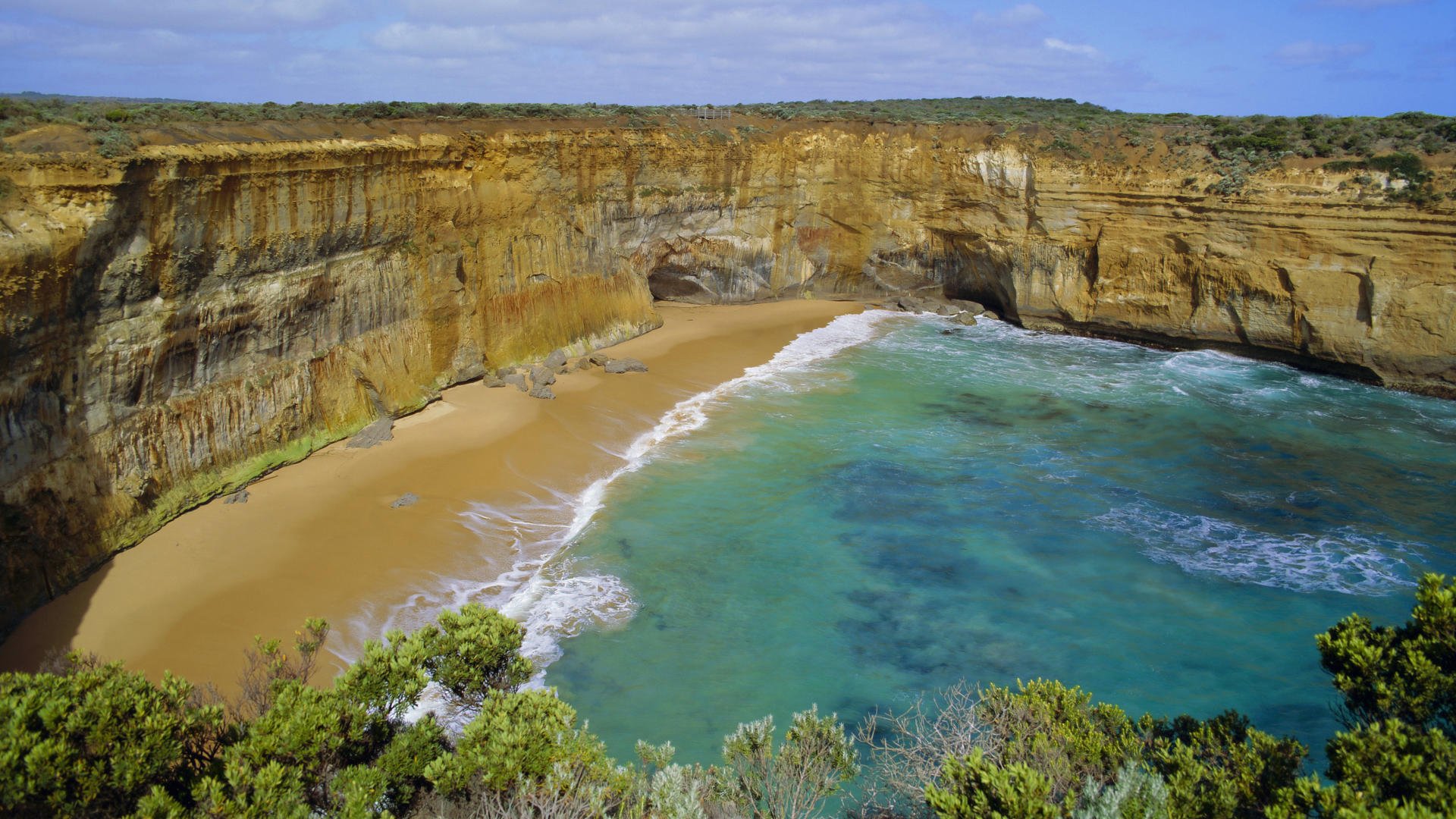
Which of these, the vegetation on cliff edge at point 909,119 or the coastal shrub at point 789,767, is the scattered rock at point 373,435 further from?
the coastal shrub at point 789,767

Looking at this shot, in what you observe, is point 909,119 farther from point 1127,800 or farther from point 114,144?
point 1127,800

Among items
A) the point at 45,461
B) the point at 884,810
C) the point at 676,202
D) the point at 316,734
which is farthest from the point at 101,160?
the point at 676,202

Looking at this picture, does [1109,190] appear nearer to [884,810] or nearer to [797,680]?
[797,680]

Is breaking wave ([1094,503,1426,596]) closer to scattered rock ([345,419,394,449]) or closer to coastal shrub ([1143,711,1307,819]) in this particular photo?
coastal shrub ([1143,711,1307,819])

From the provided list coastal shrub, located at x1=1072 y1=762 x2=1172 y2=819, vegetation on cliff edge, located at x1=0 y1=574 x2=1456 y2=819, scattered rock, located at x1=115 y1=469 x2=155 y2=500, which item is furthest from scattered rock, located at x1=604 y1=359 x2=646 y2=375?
coastal shrub, located at x1=1072 y1=762 x2=1172 y2=819

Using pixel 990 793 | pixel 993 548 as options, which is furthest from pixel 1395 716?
pixel 993 548

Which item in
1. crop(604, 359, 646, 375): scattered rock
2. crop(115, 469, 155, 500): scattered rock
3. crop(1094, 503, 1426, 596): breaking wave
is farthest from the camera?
crop(604, 359, 646, 375): scattered rock
